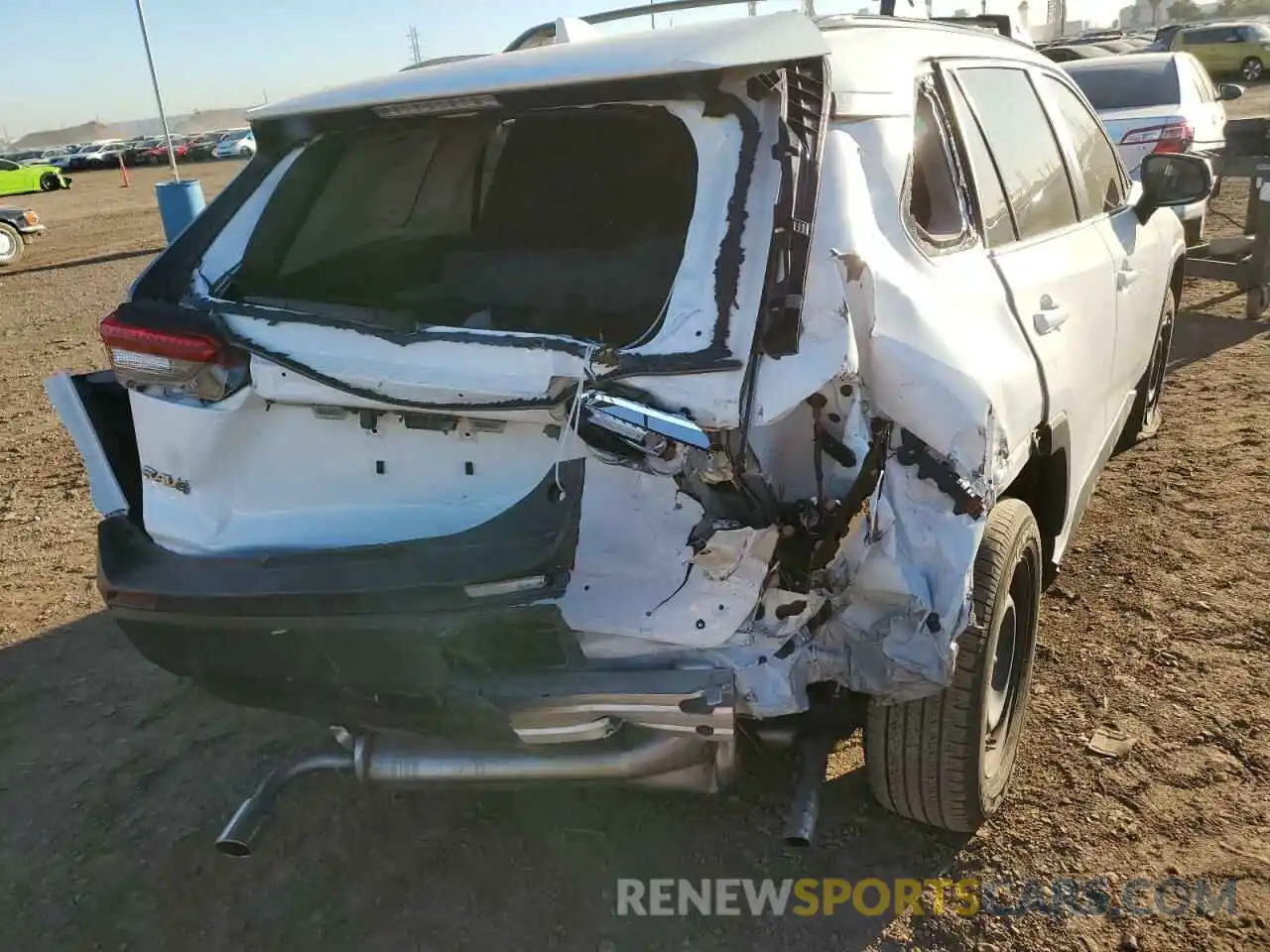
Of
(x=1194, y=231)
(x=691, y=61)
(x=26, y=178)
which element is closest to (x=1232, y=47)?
(x=1194, y=231)

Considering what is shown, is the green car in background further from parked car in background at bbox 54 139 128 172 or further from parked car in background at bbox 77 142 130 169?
parked car in background at bbox 54 139 128 172

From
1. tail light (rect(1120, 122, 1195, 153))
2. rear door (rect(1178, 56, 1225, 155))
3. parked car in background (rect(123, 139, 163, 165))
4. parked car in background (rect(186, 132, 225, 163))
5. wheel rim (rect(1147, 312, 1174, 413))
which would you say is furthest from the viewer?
parked car in background (rect(123, 139, 163, 165))

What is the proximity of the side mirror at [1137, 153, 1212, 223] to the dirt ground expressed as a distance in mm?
1421

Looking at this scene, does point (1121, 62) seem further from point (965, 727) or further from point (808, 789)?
point (808, 789)

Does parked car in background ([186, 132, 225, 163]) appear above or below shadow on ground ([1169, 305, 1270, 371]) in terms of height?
above

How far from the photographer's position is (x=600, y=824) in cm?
286

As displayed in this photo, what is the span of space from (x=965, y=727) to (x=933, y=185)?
131cm

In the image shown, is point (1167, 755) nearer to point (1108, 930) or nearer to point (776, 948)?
point (1108, 930)

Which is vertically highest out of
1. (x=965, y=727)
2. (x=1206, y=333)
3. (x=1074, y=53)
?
(x=1074, y=53)

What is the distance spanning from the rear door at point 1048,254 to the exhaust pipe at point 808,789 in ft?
3.60

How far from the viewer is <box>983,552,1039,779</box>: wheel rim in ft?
8.95

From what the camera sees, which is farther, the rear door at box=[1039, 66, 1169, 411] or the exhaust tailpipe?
the rear door at box=[1039, 66, 1169, 411]

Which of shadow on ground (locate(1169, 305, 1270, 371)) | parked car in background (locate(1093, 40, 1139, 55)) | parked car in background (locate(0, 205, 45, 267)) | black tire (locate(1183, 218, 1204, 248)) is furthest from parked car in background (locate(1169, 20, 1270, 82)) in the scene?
parked car in background (locate(0, 205, 45, 267))

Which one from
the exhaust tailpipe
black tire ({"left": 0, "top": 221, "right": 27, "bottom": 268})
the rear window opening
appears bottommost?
the exhaust tailpipe
